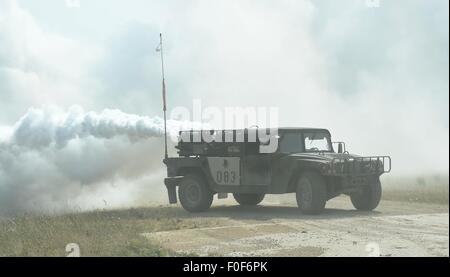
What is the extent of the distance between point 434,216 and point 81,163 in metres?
12.4

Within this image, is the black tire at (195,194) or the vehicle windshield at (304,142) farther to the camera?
the black tire at (195,194)

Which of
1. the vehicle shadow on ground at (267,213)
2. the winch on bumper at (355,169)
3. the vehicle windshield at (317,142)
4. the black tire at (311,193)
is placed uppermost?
the vehicle windshield at (317,142)

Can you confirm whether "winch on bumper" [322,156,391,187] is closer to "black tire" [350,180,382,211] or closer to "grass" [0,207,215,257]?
"black tire" [350,180,382,211]

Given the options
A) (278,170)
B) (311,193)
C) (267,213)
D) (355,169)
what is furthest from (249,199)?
(355,169)

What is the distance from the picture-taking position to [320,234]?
11.6m

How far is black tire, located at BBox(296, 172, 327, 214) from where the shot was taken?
14.3 metres

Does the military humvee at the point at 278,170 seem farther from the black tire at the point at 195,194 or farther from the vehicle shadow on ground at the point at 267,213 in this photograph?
the vehicle shadow on ground at the point at 267,213

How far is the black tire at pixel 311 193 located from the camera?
1434cm

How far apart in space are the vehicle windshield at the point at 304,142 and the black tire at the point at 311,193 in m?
0.95

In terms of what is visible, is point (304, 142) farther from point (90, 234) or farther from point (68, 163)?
point (68, 163)

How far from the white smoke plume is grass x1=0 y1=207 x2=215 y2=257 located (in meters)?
5.95

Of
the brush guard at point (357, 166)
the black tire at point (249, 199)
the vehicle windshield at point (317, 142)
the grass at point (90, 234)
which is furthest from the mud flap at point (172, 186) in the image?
the brush guard at point (357, 166)

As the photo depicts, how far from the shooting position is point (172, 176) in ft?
56.0

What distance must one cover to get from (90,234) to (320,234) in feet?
13.5
